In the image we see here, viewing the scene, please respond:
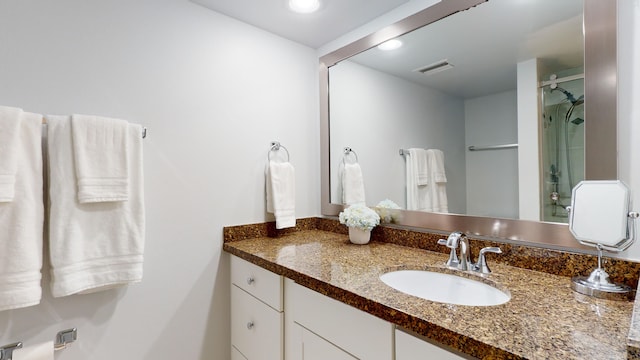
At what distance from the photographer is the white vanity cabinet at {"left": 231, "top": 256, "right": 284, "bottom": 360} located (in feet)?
4.01

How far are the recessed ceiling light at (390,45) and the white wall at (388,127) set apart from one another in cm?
13

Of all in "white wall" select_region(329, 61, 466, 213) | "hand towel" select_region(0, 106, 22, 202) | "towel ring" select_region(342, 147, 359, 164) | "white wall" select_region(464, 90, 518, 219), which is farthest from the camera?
"towel ring" select_region(342, 147, 359, 164)

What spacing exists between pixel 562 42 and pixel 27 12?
192cm

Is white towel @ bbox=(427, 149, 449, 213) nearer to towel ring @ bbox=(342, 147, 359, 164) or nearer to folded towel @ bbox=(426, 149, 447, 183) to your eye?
folded towel @ bbox=(426, 149, 447, 183)

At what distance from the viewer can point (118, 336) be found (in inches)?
49.1

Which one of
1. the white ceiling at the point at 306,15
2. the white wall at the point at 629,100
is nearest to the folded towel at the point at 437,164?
the white wall at the point at 629,100

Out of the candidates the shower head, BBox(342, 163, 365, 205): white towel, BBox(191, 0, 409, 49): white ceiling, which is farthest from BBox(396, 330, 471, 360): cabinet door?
BBox(191, 0, 409, 49): white ceiling

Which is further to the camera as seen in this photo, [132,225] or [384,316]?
[132,225]

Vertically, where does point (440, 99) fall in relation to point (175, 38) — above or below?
below

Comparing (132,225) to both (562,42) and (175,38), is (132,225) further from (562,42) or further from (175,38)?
(562,42)

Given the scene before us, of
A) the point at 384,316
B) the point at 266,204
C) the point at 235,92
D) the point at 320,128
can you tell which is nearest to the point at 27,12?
the point at 235,92

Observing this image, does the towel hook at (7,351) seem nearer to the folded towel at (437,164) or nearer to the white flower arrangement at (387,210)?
the white flower arrangement at (387,210)

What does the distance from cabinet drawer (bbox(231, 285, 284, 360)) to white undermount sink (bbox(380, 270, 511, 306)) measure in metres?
0.50

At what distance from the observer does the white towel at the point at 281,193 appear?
1707mm
